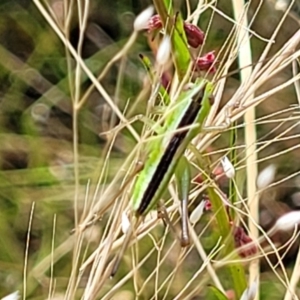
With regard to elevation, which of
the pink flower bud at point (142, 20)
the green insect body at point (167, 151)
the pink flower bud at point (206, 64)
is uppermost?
the pink flower bud at point (142, 20)

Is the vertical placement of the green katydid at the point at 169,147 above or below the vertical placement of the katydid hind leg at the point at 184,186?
above

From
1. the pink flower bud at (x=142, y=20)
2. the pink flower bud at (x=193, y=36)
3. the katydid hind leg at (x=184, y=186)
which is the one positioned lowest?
the katydid hind leg at (x=184, y=186)

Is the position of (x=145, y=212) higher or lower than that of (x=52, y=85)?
higher

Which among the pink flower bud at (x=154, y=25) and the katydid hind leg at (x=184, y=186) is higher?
the pink flower bud at (x=154, y=25)

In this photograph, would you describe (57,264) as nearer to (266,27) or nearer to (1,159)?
(1,159)

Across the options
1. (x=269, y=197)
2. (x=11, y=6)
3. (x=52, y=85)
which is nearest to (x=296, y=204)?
(x=269, y=197)

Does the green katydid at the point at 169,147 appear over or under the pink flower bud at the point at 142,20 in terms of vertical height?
under

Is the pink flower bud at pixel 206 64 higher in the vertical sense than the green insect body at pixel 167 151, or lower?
higher

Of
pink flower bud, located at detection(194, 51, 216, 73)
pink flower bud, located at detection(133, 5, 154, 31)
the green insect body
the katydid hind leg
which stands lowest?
the katydid hind leg
